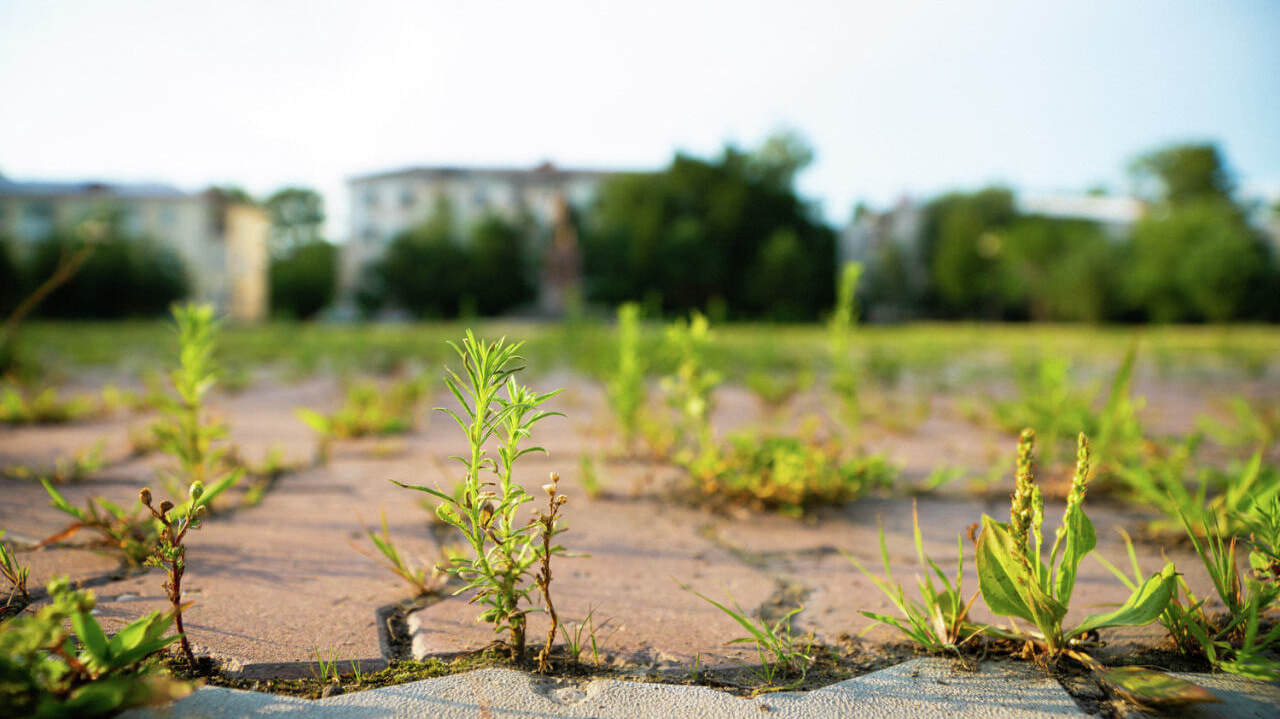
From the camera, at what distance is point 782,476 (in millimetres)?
1520

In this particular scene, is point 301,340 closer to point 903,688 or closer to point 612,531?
point 612,531

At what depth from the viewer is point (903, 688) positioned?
Answer: 831 millimetres

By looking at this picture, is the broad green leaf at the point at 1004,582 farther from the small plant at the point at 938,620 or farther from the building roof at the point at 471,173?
the building roof at the point at 471,173

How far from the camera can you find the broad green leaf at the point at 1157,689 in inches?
30.3

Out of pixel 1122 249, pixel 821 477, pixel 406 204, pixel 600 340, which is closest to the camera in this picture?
pixel 821 477

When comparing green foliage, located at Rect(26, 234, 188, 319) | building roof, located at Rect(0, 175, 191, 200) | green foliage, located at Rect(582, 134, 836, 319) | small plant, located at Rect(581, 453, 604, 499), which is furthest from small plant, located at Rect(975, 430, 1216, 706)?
green foliage, located at Rect(26, 234, 188, 319)

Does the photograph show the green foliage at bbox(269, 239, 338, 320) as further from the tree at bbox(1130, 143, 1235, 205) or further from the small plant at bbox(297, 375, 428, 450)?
the tree at bbox(1130, 143, 1235, 205)

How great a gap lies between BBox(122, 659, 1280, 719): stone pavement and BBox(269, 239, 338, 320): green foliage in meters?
28.5

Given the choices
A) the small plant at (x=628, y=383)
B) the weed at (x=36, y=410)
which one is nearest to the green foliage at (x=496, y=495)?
the small plant at (x=628, y=383)

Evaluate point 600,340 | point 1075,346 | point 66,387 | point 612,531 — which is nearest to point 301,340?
point 66,387

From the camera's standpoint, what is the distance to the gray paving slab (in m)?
0.75

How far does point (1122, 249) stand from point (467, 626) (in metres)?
27.0

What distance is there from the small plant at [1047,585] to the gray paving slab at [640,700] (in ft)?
0.21

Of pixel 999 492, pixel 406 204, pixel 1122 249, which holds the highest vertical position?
pixel 406 204
